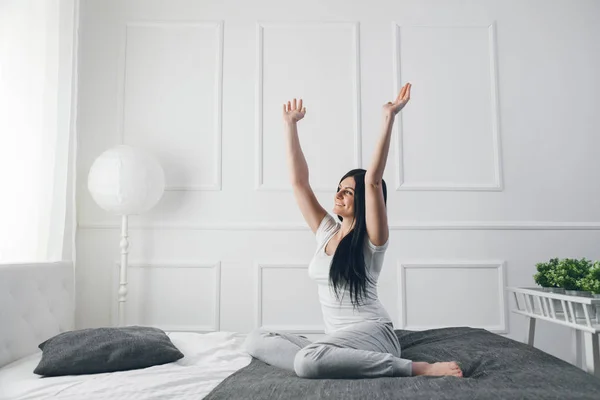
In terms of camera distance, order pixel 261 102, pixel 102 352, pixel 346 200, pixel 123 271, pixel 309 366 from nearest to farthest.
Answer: pixel 309 366 < pixel 102 352 < pixel 346 200 < pixel 123 271 < pixel 261 102

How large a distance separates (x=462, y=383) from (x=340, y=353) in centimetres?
34

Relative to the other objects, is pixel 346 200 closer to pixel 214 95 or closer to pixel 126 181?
pixel 126 181

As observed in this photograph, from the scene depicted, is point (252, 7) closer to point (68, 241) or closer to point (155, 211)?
point (155, 211)

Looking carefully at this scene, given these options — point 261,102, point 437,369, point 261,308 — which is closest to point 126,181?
point 261,102

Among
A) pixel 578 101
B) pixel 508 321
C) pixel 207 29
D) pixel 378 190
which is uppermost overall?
pixel 207 29

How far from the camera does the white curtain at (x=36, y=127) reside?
224 centimetres

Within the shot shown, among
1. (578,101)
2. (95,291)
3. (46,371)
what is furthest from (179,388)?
(578,101)

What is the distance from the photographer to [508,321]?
9.96 feet

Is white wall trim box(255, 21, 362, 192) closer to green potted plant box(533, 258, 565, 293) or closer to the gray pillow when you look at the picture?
green potted plant box(533, 258, 565, 293)

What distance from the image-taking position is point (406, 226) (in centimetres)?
307

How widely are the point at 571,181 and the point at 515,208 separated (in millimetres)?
387

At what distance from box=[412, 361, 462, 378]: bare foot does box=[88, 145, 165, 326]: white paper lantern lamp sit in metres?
1.76

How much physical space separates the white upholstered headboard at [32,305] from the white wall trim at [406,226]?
22.0 inches

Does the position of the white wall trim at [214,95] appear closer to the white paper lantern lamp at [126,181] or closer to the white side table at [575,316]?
the white paper lantern lamp at [126,181]
